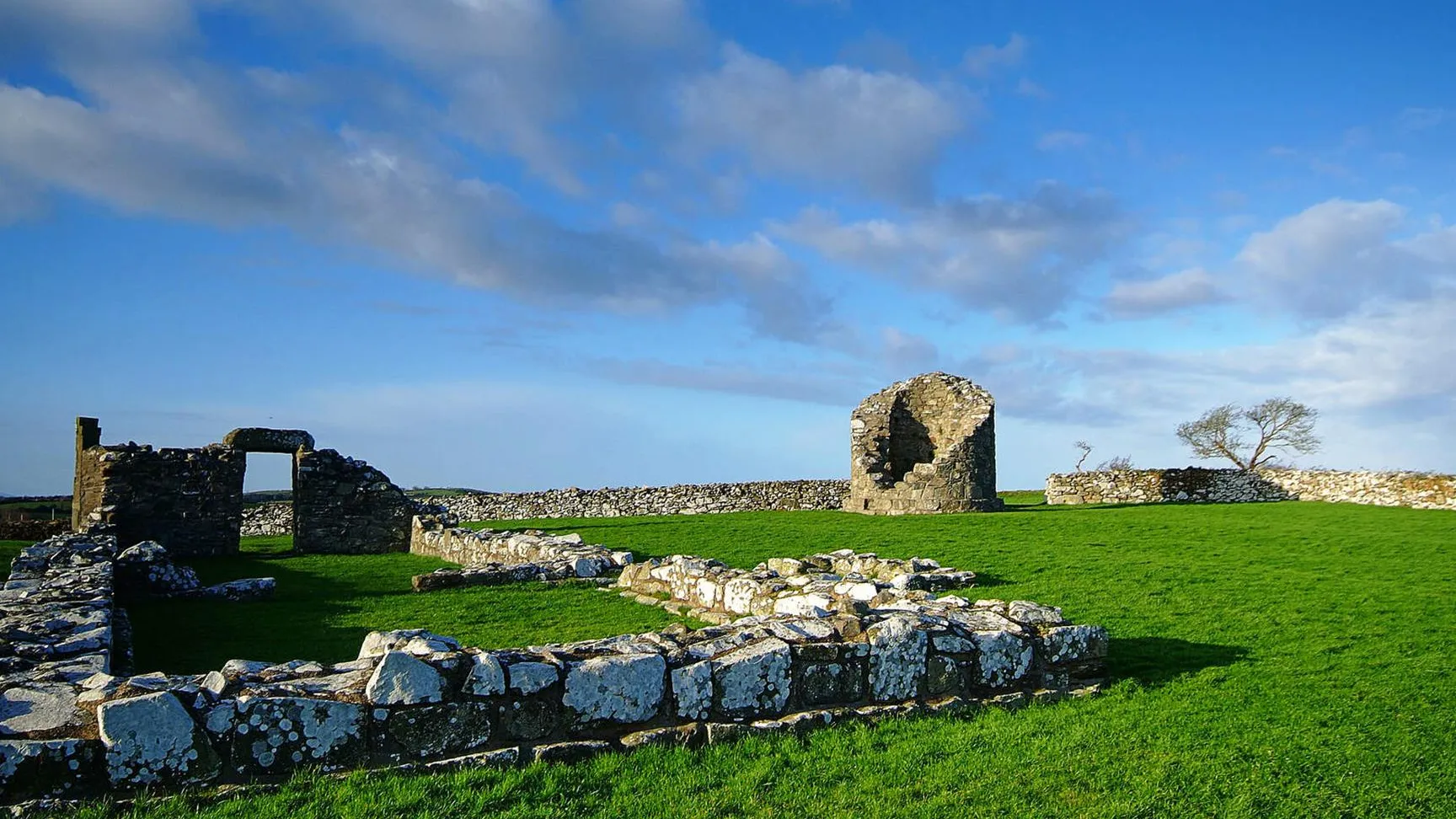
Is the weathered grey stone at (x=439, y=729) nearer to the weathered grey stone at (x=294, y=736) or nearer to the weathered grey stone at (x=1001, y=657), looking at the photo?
the weathered grey stone at (x=294, y=736)

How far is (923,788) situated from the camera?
4.92 meters

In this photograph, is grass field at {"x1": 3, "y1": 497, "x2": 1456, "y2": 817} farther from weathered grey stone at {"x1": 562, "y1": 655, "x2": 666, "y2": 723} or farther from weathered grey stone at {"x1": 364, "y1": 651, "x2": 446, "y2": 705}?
weathered grey stone at {"x1": 364, "y1": 651, "x2": 446, "y2": 705}

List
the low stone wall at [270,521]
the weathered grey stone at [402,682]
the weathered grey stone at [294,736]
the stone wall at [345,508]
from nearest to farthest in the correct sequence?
the weathered grey stone at [294,736]
the weathered grey stone at [402,682]
the stone wall at [345,508]
the low stone wall at [270,521]

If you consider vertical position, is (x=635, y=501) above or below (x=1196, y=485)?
below

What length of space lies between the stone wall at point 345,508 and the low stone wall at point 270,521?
9.79m

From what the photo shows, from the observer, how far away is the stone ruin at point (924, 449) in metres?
27.2

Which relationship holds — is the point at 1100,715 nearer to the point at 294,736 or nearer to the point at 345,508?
the point at 294,736

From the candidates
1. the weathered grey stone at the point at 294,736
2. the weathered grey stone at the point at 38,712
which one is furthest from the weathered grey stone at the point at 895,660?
the weathered grey stone at the point at 38,712

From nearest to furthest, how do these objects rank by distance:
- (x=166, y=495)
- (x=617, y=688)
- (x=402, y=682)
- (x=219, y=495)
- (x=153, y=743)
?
1. (x=153, y=743)
2. (x=402, y=682)
3. (x=617, y=688)
4. (x=166, y=495)
5. (x=219, y=495)

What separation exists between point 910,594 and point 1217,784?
13.4 ft

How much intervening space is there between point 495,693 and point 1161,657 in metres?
5.80

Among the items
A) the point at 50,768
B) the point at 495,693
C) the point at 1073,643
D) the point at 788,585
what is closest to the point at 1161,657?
the point at 1073,643

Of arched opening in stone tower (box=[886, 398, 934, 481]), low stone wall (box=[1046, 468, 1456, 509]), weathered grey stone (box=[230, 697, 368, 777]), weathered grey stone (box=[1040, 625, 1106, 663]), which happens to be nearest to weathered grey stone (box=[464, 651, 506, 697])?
weathered grey stone (box=[230, 697, 368, 777])

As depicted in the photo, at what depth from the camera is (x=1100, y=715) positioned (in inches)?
244
